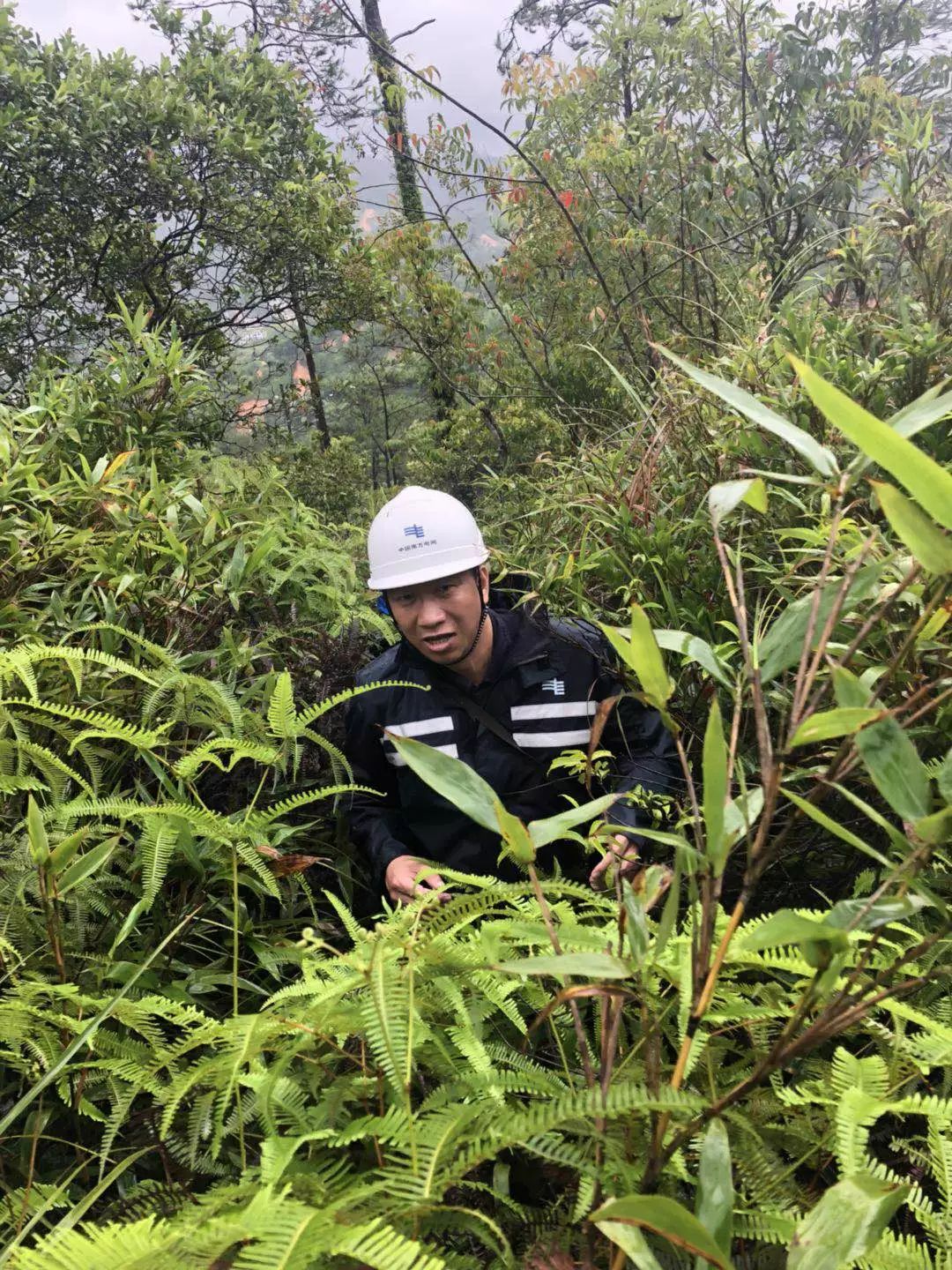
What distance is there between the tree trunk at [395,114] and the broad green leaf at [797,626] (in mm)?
4297

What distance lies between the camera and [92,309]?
6910mm

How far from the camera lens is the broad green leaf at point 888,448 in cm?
45

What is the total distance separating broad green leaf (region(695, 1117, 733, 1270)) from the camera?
55cm

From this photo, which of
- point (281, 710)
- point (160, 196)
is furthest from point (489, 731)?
point (160, 196)

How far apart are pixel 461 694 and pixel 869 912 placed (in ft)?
6.78

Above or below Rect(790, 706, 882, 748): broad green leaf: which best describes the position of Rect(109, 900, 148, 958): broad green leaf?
below

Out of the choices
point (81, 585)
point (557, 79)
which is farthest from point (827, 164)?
point (81, 585)

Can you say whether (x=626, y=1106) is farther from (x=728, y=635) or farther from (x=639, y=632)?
(x=728, y=635)

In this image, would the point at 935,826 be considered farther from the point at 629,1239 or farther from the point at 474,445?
the point at 474,445

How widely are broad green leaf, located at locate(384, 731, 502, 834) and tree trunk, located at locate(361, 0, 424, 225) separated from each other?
433 centimetres

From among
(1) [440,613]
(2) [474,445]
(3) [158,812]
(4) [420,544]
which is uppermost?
(2) [474,445]

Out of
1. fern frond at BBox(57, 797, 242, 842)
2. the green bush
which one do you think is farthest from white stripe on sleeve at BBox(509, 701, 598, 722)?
the green bush

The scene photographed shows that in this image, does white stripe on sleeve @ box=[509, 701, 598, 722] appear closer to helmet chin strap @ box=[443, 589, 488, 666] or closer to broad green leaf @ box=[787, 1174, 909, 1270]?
helmet chin strap @ box=[443, 589, 488, 666]

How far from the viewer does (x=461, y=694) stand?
254cm
